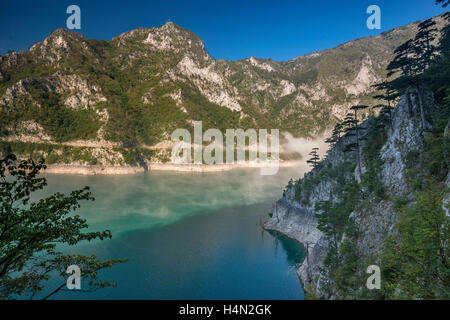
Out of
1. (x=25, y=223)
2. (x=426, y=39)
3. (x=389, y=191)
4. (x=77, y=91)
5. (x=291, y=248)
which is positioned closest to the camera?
(x=25, y=223)

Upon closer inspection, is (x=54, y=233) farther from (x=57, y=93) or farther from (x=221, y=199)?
(x=57, y=93)

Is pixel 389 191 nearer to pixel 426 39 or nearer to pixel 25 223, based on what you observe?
pixel 426 39

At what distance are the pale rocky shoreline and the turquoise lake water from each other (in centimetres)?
3360

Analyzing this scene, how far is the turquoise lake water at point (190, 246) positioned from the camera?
3177 centimetres

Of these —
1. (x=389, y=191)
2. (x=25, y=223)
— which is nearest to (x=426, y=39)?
(x=389, y=191)

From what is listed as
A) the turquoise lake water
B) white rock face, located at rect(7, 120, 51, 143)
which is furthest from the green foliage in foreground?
white rock face, located at rect(7, 120, 51, 143)

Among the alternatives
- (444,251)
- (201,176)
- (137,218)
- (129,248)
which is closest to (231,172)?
(201,176)

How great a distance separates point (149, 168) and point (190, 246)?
377ft

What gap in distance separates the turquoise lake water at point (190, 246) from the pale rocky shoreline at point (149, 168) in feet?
110

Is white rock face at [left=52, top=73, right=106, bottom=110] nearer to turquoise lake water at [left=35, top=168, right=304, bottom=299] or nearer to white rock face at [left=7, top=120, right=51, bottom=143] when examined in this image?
white rock face at [left=7, top=120, right=51, bottom=143]

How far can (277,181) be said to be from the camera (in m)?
121

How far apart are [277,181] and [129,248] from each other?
8705cm

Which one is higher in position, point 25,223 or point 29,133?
point 29,133

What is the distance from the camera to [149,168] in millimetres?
153125
